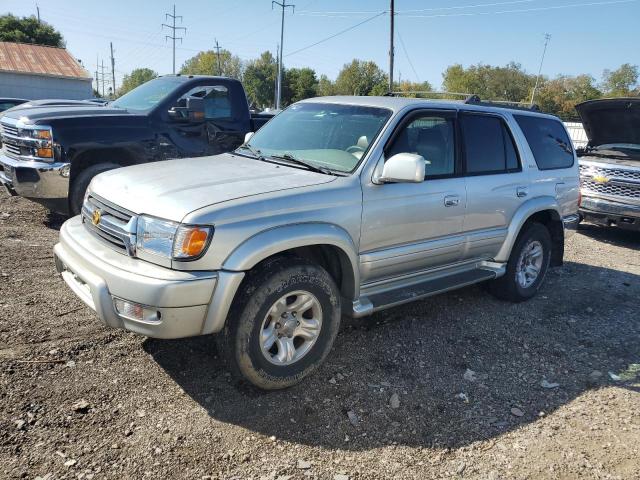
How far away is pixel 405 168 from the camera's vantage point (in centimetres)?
338

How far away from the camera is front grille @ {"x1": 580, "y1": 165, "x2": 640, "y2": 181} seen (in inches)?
312

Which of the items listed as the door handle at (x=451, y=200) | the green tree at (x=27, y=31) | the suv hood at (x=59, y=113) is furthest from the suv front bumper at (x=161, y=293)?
the green tree at (x=27, y=31)

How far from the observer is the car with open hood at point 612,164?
788 cm

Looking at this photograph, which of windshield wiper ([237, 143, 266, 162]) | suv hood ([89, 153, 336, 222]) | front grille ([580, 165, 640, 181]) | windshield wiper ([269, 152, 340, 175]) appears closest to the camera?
suv hood ([89, 153, 336, 222])

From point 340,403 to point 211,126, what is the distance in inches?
191

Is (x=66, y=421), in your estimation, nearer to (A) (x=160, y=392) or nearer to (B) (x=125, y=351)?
(A) (x=160, y=392)

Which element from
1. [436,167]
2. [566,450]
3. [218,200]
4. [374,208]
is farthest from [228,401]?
[436,167]

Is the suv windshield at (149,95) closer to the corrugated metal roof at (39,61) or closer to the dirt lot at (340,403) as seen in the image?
the dirt lot at (340,403)

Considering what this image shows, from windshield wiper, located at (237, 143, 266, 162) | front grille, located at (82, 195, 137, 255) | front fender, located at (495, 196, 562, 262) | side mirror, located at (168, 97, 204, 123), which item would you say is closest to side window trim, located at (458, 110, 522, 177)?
front fender, located at (495, 196, 562, 262)

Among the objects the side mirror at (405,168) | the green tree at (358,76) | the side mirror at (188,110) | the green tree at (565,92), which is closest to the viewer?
the side mirror at (405,168)

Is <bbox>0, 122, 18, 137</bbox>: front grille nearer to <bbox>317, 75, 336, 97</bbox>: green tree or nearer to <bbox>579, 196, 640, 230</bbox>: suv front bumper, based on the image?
<bbox>579, 196, 640, 230</bbox>: suv front bumper

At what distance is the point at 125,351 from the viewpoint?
3604 mm

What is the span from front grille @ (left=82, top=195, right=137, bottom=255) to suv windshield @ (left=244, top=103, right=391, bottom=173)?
134cm

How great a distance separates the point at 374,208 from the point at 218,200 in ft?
3.80
